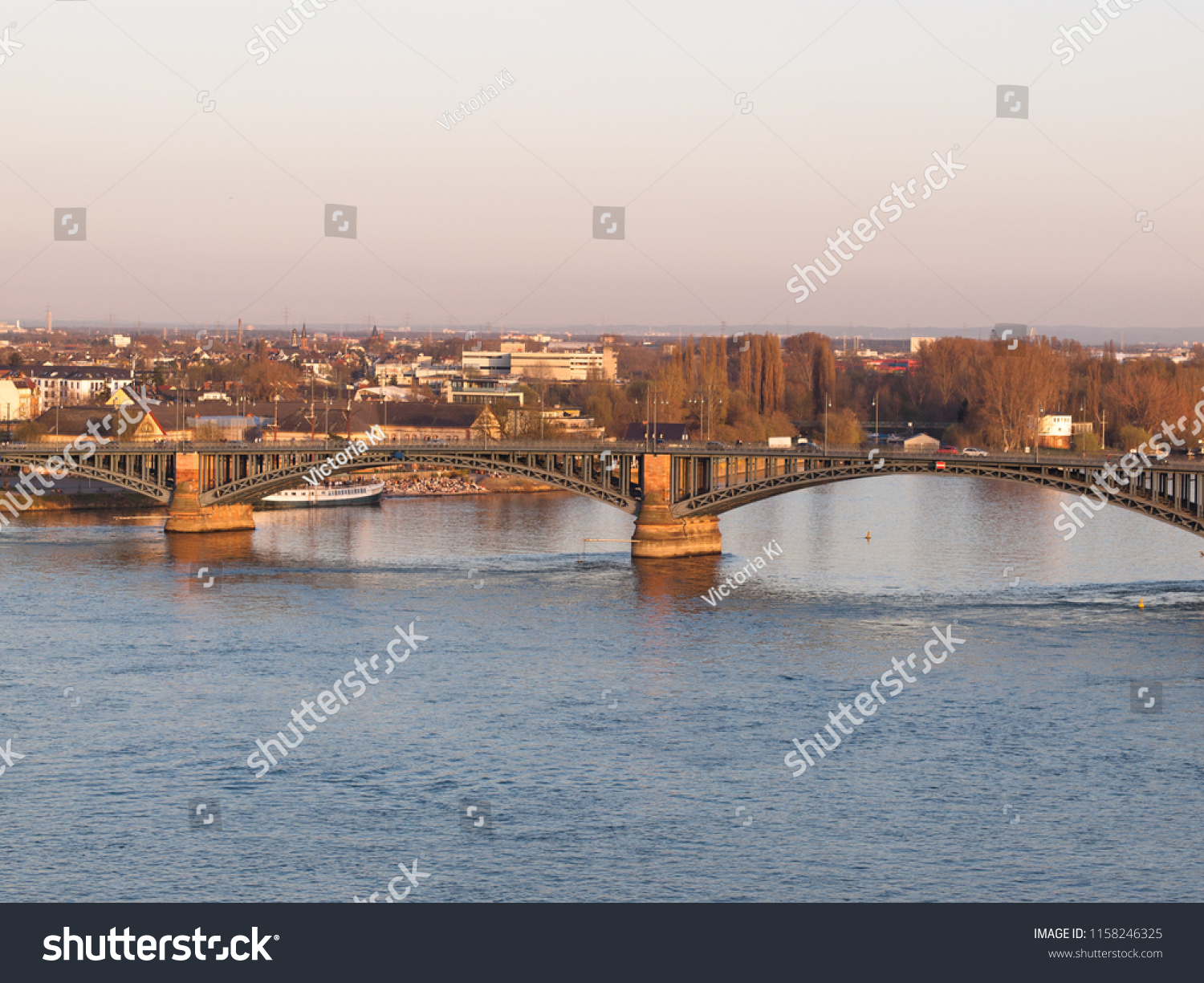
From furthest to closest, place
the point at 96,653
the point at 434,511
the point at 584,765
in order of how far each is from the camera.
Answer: the point at 434,511
the point at 96,653
the point at 584,765

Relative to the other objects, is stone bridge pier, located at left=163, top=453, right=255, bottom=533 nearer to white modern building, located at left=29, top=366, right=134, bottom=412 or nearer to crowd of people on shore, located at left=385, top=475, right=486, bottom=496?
crowd of people on shore, located at left=385, top=475, right=486, bottom=496

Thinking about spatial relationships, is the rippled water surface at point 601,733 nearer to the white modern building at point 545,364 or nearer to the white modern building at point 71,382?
the white modern building at point 71,382

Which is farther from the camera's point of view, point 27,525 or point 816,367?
point 816,367

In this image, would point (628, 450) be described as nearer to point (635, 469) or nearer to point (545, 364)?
point (635, 469)

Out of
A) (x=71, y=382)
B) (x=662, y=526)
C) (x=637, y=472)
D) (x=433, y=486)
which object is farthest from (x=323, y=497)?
(x=71, y=382)

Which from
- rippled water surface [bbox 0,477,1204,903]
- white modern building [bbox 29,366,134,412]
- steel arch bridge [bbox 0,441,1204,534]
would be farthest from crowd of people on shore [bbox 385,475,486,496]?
white modern building [bbox 29,366,134,412]

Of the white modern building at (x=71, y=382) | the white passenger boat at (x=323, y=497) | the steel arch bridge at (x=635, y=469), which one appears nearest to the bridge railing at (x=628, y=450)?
the steel arch bridge at (x=635, y=469)

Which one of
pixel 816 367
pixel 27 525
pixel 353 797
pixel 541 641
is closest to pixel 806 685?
pixel 541 641
